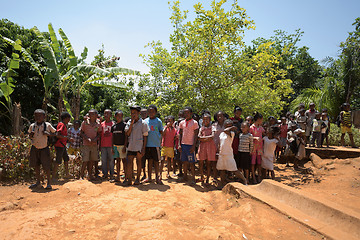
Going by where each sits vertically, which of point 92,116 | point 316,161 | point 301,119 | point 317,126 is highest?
point 301,119

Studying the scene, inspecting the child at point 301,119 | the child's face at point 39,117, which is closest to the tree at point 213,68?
the child at point 301,119

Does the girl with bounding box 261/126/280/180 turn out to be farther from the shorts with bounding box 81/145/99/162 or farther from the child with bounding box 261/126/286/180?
the shorts with bounding box 81/145/99/162

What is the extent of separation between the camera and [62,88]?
973 cm

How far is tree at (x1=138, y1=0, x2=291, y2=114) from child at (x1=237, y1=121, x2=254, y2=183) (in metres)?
2.39

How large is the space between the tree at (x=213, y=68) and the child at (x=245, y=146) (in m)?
2.39

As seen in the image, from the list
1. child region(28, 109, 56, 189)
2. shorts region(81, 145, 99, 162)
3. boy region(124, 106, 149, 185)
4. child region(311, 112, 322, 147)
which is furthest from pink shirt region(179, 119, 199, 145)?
child region(311, 112, 322, 147)

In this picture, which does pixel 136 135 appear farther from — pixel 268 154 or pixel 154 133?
pixel 268 154

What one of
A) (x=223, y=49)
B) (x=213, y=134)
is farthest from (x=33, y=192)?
(x=223, y=49)

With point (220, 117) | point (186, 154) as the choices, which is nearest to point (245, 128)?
point (220, 117)

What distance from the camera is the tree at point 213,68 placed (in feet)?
24.2

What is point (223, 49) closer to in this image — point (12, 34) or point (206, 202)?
point (206, 202)

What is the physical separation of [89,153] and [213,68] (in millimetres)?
4583

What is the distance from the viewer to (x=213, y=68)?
297 inches

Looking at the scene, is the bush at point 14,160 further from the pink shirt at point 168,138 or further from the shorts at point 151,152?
the pink shirt at point 168,138
